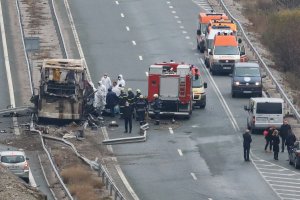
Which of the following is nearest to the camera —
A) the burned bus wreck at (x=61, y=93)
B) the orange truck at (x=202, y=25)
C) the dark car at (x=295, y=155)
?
the dark car at (x=295, y=155)

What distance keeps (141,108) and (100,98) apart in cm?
199

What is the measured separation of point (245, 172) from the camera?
4919cm

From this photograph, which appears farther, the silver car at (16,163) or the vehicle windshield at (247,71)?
the vehicle windshield at (247,71)

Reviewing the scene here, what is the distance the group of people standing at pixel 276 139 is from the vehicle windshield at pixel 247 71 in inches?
349

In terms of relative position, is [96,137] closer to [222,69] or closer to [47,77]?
[47,77]

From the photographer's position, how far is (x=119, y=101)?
190 feet

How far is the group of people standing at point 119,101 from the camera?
5631cm

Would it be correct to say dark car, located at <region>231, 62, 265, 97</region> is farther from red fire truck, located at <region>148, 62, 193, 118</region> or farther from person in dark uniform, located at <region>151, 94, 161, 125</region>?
person in dark uniform, located at <region>151, 94, 161, 125</region>

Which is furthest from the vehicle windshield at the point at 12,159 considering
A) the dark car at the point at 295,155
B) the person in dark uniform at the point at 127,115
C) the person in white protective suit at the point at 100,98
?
the person in white protective suit at the point at 100,98

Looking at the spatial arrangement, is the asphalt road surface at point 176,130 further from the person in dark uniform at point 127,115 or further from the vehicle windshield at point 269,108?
the vehicle windshield at point 269,108

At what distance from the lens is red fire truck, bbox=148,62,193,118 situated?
5759cm

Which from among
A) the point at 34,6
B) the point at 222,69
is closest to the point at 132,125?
the point at 222,69

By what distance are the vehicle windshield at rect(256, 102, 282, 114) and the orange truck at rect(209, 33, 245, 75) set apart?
12.4m

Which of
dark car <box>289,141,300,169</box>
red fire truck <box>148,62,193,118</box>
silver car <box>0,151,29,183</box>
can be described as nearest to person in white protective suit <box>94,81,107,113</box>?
red fire truck <box>148,62,193,118</box>
